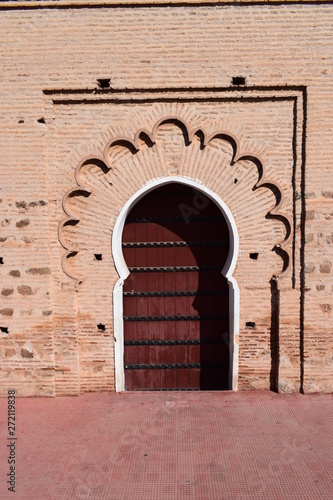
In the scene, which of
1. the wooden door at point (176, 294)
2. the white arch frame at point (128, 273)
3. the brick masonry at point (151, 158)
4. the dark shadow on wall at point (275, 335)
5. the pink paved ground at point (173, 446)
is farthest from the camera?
the wooden door at point (176, 294)

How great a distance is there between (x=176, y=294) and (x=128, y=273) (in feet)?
2.55

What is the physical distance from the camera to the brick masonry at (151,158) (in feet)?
17.6

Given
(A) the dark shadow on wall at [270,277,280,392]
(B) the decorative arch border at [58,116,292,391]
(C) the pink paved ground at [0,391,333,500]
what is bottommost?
(C) the pink paved ground at [0,391,333,500]

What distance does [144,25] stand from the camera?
5355mm

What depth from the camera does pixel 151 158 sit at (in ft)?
18.6

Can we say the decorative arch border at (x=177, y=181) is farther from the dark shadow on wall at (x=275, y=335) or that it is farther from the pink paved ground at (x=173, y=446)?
the pink paved ground at (x=173, y=446)

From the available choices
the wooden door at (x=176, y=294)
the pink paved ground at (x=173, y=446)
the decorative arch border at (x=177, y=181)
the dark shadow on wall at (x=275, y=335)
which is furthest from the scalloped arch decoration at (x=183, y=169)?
the pink paved ground at (x=173, y=446)

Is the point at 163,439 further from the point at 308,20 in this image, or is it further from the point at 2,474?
the point at 308,20

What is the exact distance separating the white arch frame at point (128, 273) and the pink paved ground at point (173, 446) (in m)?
0.39

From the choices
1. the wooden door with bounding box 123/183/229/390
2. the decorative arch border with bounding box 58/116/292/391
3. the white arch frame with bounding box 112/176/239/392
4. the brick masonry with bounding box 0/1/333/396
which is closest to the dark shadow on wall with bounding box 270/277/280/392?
the brick masonry with bounding box 0/1/333/396

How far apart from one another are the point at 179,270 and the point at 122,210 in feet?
4.05

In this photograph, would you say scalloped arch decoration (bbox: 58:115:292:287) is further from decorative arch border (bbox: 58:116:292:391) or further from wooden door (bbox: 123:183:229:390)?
wooden door (bbox: 123:183:229:390)

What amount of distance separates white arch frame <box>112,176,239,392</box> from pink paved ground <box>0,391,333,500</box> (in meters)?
0.39

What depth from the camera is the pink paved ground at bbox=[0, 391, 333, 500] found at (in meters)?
4.21
